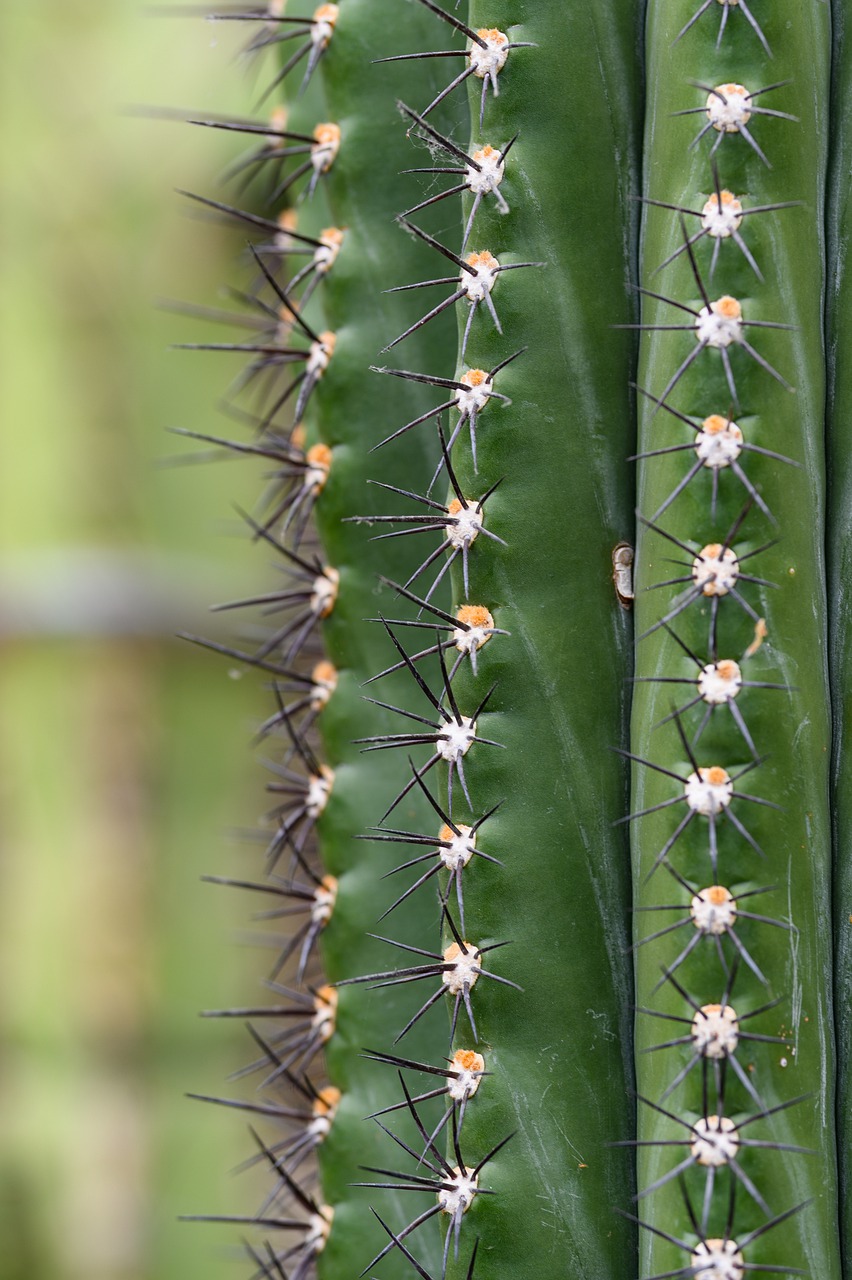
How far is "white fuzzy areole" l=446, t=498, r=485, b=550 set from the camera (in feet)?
2.43

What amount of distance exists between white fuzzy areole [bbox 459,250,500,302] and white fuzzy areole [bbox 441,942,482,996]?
387mm

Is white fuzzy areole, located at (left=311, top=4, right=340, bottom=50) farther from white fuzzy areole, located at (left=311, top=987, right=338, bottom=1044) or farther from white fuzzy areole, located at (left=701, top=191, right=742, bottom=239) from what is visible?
white fuzzy areole, located at (left=311, top=987, right=338, bottom=1044)

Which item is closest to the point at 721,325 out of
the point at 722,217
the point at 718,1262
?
the point at 722,217

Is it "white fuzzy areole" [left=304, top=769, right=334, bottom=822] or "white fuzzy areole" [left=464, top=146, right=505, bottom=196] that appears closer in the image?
"white fuzzy areole" [left=464, top=146, right=505, bottom=196]

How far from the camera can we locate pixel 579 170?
77 centimetres

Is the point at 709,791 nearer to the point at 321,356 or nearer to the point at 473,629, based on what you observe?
the point at 473,629

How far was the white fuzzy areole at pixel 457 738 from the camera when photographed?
74 cm

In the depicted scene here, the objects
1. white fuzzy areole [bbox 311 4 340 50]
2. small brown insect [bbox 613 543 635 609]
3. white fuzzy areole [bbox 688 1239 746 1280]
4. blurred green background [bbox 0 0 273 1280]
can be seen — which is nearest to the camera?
white fuzzy areole [bbox 688 1239 746 1280]

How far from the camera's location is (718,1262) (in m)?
0.64

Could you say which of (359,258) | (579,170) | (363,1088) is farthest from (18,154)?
(363,1088)

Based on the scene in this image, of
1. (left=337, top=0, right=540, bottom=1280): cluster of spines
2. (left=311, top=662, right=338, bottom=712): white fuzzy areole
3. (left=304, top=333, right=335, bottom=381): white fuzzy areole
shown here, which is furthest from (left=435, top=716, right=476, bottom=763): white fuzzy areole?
(left=304, top=333, right=335, bottom=381): white fuzzy areole

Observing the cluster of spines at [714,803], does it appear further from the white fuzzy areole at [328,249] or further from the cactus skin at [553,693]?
the white fuzzy areole at [328,249]

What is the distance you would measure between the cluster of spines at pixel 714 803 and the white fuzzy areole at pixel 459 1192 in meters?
0.10

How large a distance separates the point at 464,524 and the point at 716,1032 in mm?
317
